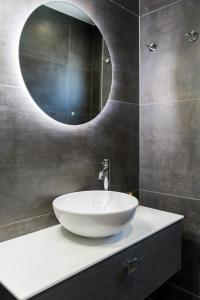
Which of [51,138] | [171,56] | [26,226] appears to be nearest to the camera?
[26,226]

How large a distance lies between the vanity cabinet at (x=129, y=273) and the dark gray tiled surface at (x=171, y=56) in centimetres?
90

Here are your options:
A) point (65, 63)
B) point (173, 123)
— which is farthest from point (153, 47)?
point (65, 63)

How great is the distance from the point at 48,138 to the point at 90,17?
0.84m

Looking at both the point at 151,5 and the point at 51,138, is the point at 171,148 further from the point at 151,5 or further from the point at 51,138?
the point at 151,5

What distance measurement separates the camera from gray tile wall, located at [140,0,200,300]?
153cm

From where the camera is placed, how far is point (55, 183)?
4.23 feet

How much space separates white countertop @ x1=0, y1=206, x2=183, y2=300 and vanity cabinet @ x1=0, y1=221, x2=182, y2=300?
25 mm

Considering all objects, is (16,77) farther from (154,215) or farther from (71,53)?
(154,215)

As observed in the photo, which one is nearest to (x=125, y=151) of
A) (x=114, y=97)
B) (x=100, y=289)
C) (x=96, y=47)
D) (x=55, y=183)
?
(x=114, y=97)

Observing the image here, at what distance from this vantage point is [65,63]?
1.35 metres

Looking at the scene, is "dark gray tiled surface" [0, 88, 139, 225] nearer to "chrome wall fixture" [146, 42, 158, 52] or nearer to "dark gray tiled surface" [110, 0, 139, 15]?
"chrome wall fixture" [146, 42, 158, 52]

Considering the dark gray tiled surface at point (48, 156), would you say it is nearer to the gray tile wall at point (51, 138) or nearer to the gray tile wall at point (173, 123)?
the gray tile wall at point (51, 138)

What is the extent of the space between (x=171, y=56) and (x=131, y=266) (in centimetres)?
137

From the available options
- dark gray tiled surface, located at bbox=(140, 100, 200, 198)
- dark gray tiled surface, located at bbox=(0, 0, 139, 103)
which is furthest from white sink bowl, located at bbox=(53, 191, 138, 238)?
dark gray tiled surface, located at bbox=(0, 0, 139, 103)
